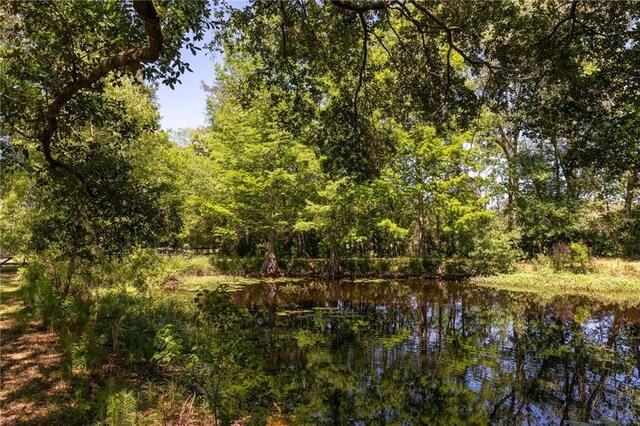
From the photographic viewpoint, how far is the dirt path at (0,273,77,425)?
5601 mm

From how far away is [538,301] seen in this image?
17.8 m

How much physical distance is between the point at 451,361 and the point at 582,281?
51.7 feet

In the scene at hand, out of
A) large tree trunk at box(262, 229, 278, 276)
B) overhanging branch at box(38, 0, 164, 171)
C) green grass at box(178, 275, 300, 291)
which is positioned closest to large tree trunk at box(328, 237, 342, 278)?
green grass at box(178, 275, 300, 291)

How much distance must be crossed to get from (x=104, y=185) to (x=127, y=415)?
4073mm

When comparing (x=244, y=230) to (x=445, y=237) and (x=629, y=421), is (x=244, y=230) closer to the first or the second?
(x=445, y=237)

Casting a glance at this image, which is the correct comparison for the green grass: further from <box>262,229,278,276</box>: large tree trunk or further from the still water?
the still water

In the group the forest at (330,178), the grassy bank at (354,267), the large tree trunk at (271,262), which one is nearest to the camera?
the forest at (330,178)

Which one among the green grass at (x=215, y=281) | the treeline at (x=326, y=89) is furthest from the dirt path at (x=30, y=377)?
the green grass at (x=215, y=281)

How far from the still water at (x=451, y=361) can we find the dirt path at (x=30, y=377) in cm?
344

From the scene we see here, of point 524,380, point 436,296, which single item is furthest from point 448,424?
point 436,296

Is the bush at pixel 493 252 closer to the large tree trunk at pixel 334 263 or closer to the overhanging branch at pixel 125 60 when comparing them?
the large tree trunk at pixel 334 263

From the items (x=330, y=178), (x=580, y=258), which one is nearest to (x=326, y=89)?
(x=330, y=178)

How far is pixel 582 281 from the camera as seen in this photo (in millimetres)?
21062

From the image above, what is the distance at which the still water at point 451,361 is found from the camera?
7.03 metres
